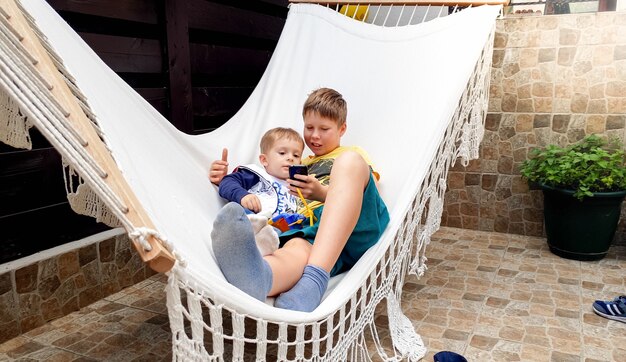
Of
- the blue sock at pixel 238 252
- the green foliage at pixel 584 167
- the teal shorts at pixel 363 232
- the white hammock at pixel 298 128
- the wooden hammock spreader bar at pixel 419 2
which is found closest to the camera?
the white hammock at pixel 298 128

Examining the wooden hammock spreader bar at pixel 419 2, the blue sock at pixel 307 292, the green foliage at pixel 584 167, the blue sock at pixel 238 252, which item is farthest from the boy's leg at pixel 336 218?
the green foliage at pixel 584 167

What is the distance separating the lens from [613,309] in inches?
67.2

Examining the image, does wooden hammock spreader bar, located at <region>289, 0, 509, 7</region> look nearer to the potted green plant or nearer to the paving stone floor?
the potted green plant

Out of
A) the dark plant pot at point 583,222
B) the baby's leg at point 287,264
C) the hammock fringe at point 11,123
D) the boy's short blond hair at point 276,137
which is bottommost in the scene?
the dark plant pot at point 583,222

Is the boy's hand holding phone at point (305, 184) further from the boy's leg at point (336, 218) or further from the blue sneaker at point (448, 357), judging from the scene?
the blue sneaker at point (448, 357)

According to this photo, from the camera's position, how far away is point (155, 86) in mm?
2037

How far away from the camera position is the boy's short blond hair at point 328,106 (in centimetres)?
155

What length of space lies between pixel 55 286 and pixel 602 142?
7.51 ft

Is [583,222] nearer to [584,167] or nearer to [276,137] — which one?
[584,167]

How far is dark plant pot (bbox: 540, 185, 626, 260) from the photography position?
2.20 meters

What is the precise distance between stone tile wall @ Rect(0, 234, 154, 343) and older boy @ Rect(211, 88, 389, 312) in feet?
2.04

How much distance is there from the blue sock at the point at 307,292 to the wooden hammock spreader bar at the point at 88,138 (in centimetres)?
42

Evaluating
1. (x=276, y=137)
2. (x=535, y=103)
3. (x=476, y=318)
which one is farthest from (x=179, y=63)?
(x=535, y=103)

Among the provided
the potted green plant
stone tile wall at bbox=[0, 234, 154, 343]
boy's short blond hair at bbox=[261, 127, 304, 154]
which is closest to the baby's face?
boy's short blond hair at bbox=[261, 127, 304, 154]
